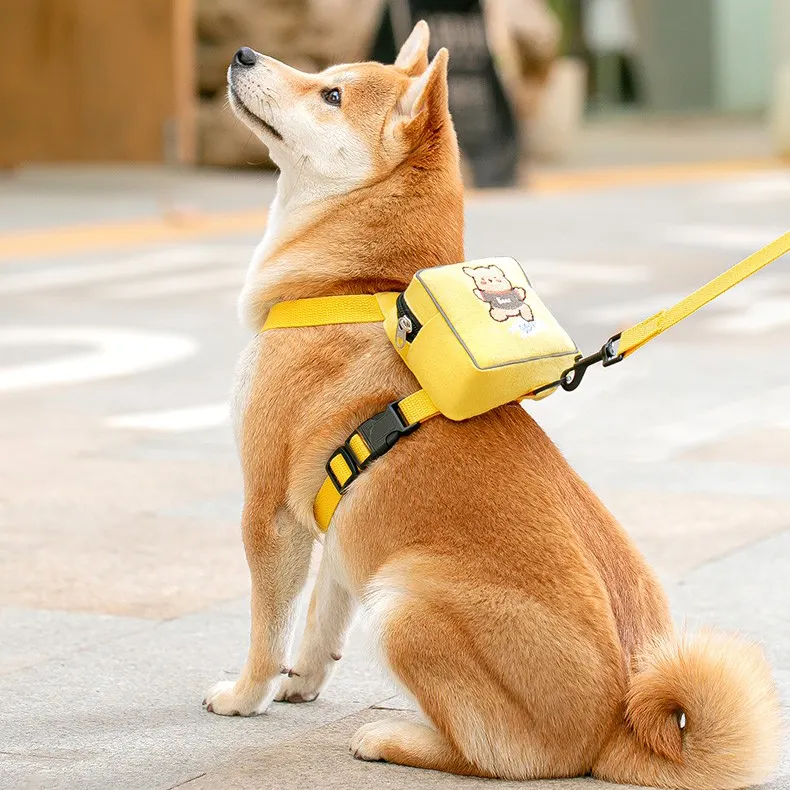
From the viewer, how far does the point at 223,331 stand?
10.2 m

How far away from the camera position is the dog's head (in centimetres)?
391

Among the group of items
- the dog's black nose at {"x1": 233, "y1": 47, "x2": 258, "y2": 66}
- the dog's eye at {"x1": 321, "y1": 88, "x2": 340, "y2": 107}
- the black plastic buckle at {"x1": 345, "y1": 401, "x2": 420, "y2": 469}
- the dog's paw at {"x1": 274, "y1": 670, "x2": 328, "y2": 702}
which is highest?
the dog's black nose at {"x1": 233, "y1": 47, "x2": 258, "y2": 66}

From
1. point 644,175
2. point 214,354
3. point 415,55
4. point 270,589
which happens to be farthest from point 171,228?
point 270,589

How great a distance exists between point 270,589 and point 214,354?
5.63m

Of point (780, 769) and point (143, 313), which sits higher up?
point (780, 769)

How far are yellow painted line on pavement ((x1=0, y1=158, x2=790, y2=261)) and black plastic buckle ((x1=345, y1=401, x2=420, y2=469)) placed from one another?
33.4ft

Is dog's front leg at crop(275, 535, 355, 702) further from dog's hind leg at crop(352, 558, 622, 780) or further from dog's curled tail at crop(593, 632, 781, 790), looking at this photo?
dog's curled tail at crop(593, 632, 781, 790)

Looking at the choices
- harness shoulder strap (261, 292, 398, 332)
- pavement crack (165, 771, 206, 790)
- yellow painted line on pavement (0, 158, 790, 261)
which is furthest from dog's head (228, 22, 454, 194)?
yellow painted line on pavement (0, 158, 790, 261)

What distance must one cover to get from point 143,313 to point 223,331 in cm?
91

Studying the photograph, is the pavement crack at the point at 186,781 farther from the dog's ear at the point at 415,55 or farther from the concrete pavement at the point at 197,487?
the dog's ear at the point at 415,55

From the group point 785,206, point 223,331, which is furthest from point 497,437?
point 785,206

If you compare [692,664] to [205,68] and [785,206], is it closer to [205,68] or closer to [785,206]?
[785,206]

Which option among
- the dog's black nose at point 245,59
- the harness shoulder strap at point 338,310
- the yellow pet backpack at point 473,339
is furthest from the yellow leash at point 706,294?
the dog's black nose at point 245,59

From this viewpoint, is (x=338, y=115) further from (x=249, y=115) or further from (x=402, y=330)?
(x=402, y=330)
